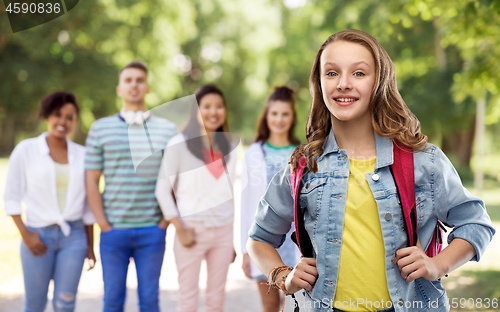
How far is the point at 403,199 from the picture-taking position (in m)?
1.47

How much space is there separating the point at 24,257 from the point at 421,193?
9.94ft

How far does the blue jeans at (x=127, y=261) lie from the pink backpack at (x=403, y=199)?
7.03 feet

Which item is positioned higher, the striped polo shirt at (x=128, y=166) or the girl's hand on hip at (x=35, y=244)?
the striped polo shirt at (x=128, y=166)

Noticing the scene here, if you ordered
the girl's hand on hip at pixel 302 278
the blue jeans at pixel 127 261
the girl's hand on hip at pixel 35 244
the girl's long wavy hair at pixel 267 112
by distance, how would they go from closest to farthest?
the girl's hand on hip at pixel 302 278
the girl's hand on hip at pixel 35 244
the blue jeans at pixel 127 261
the girl's long wavy hair at pixel 267 112

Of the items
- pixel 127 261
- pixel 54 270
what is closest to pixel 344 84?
pixel 127 261

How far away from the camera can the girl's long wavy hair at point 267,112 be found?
3.95m

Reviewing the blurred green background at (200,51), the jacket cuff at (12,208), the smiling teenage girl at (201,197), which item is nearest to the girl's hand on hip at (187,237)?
the smiling teenage girl at (201,197)

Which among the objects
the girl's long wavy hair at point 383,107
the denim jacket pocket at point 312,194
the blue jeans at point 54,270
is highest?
the girl's long wavy hair at point 383,107

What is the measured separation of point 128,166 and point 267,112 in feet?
4.26

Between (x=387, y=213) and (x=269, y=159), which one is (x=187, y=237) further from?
(x=387, y=213)

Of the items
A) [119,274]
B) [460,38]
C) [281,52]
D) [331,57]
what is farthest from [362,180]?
[281,52]

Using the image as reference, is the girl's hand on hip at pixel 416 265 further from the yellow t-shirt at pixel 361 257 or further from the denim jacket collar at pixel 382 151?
the denim jacket collar at pixel 382 151

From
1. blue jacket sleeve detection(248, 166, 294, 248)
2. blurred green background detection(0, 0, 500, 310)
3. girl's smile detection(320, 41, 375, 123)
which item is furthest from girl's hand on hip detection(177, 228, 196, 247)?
blurred green background detection(0, 0, 500, 310)

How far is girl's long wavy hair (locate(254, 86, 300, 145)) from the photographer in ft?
13.0
